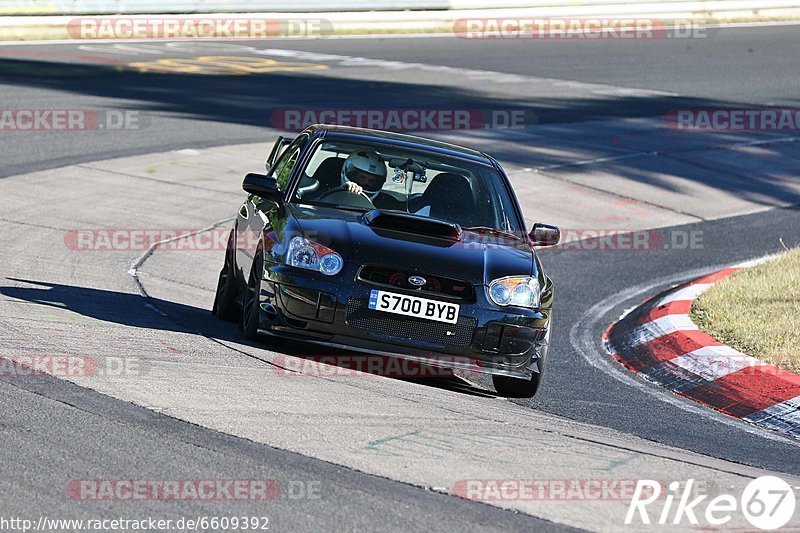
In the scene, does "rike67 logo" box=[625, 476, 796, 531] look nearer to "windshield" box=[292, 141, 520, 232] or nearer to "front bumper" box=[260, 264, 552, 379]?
"front bumper" box=[260, 264, 552, 379]

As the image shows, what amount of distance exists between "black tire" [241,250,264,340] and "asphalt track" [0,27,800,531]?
7.2 inches

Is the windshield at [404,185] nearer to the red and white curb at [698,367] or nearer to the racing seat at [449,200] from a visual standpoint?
the racing seat at [449,200]

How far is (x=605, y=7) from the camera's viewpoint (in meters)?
30.7

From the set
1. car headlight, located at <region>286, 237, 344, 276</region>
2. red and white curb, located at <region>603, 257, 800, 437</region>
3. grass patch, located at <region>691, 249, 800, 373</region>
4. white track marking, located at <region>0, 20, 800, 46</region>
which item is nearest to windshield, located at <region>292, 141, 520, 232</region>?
car headlight, located at <region>286, 237, 344, 276</region>

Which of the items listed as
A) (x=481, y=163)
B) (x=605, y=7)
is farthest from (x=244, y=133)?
(x=605, y=7)

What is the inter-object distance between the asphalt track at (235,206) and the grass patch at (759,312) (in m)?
0.82

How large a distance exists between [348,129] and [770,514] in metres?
4.77

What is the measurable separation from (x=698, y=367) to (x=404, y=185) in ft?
7.45

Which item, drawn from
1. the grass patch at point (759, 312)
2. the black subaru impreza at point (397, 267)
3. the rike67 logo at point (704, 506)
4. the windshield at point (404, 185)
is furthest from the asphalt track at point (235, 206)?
the windshield at point (404, 185)

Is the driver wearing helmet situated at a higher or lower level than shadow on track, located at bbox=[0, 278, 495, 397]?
higher

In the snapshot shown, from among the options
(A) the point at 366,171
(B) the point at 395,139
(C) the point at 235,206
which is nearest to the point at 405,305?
(A) the point at 366,171

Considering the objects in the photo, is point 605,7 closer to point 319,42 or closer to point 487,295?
point 319,42

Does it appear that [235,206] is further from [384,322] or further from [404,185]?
[384,322]

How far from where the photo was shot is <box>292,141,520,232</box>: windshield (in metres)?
8.38
